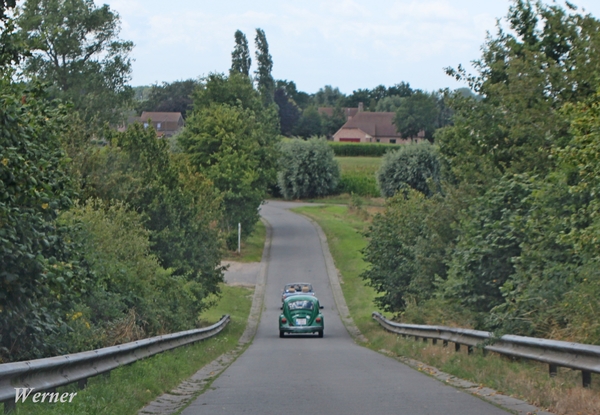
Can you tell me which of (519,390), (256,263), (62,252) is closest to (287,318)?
(62,252)

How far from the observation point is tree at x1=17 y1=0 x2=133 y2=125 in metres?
49.1

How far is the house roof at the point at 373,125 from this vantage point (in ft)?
492

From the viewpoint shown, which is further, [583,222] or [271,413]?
[583,222]

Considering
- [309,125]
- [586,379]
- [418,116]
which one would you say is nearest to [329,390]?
[586,379]

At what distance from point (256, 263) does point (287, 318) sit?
26563 mm

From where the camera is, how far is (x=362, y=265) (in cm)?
5600

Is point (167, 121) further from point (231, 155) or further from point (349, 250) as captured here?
point (349, 250)

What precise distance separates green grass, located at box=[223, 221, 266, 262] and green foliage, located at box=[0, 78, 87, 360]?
136ft

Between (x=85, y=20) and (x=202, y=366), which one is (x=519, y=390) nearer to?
(x=202, y=366)

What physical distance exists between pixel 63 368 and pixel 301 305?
22.9 metres

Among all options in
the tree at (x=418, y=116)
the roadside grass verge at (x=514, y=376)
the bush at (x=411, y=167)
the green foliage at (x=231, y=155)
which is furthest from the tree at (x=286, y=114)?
the roadside grass verge at (x=514, y=376)

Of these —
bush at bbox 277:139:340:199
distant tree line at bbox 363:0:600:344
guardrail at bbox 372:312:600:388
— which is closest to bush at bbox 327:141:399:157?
bush at bbox 277:139:340:199

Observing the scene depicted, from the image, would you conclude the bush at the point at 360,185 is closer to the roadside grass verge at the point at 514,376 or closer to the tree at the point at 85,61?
the tree at the point at 85,61

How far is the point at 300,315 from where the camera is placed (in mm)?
31312
